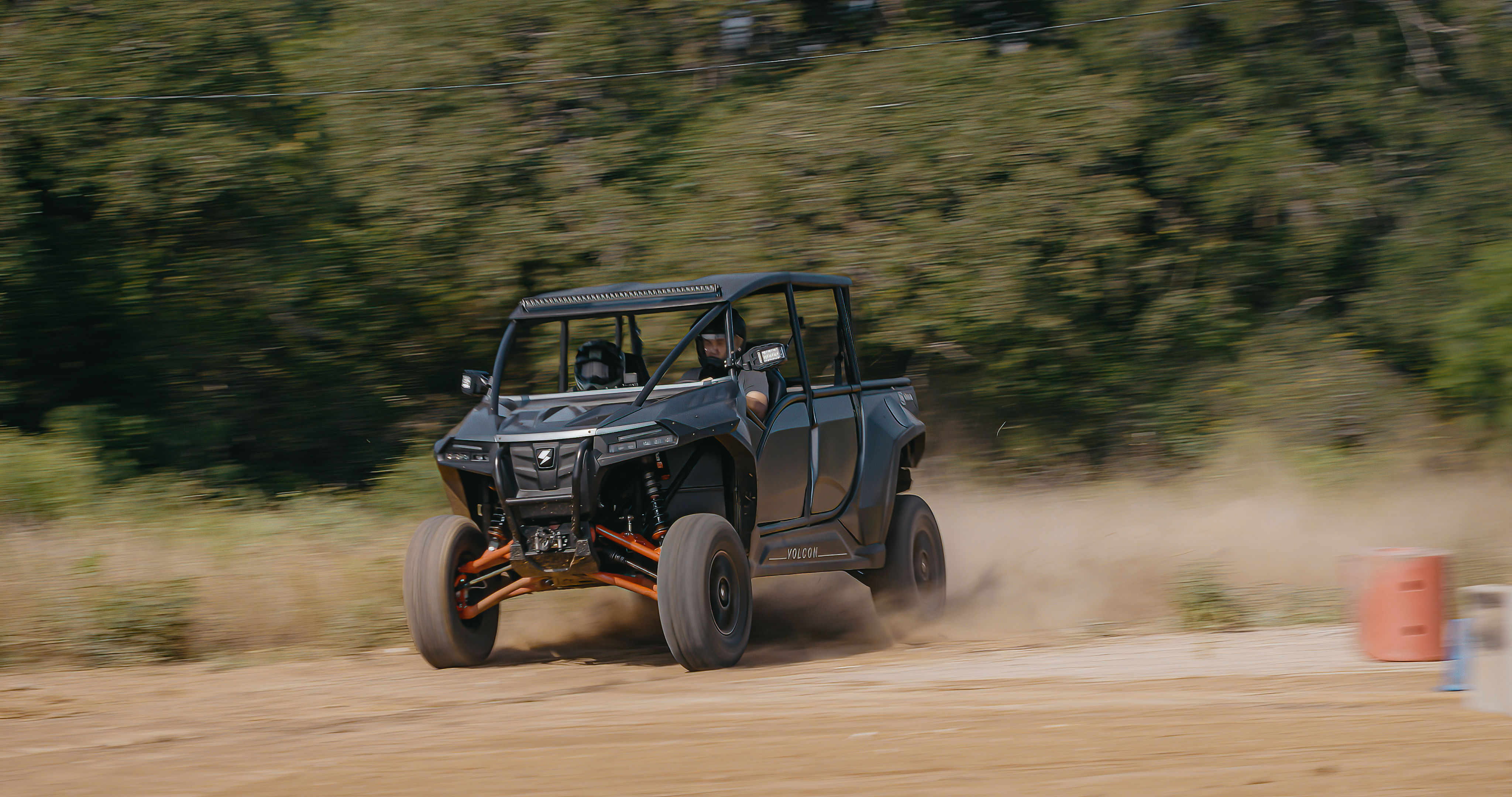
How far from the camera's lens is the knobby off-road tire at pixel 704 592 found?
678 cm

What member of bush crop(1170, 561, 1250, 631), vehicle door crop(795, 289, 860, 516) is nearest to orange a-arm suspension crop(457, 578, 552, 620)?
vehicle door crop(795, 289, 860, 516)

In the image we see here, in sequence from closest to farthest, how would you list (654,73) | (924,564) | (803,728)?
1. (803,728)
2. (924,564)
3. (654,73)

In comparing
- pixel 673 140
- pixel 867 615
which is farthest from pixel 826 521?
pixel 673 140

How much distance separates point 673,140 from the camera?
1681cm

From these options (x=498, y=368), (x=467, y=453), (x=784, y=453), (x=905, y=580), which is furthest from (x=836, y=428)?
(x=467, y=453)

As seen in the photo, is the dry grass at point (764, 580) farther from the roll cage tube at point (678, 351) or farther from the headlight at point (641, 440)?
the headlight at point (641, 440)

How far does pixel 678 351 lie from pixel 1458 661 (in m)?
→ 4.00

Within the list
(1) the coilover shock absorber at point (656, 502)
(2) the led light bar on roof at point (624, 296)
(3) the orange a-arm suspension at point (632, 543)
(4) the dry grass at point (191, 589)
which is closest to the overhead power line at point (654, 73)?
(4) the dry grass at point (191, 589)

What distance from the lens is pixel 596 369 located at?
26.4 ft

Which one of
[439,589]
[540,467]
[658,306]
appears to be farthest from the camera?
[658,306]

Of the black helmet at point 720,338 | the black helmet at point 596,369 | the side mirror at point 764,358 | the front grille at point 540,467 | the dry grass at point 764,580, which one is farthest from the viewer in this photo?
the dry grass at point 764,580

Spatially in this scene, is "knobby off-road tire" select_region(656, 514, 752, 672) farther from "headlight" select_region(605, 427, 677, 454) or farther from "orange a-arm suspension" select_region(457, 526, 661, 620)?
"headlight" select_region(605, 427, 677, 454)

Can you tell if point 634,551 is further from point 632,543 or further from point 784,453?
point 784,453

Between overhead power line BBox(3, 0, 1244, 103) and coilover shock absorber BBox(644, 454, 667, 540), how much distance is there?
1005 centimetres
